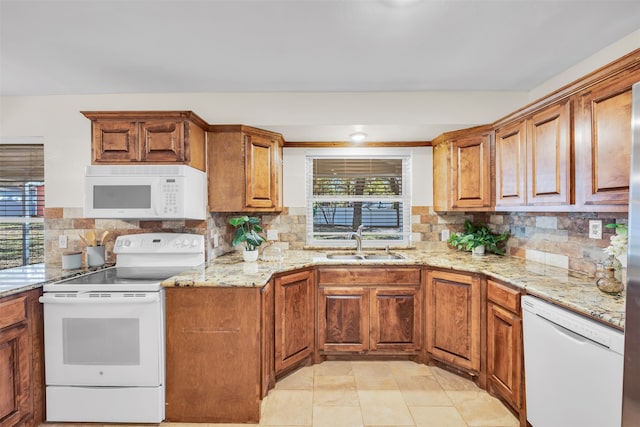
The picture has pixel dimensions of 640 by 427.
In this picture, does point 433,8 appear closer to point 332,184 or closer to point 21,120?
point 332,184

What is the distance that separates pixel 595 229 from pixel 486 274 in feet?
2.32

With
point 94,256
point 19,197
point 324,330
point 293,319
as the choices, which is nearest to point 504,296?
point 324,330

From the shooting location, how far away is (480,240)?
2844 millimetres

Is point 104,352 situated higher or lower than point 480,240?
lower

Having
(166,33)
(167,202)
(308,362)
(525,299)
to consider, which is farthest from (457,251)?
(166,33)

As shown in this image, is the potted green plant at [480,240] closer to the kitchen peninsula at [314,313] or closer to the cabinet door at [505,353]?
the kitchen peninsula at [314,313]

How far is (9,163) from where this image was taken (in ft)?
9.14

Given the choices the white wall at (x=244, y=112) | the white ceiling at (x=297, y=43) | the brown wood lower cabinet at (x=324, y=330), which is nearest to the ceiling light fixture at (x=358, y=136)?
the white wall at (x=244, y=112)

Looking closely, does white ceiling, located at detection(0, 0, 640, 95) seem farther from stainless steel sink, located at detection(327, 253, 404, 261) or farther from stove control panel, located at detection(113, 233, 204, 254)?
stainless steel sink, located at detection(327, 253, 404, 261)

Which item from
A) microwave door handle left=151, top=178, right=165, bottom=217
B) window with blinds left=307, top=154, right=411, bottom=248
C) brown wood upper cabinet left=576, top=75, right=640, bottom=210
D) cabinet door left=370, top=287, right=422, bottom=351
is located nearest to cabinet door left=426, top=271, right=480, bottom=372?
cabinet door left=370, top=287, right=422, bottom=351

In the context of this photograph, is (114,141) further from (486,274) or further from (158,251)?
(486,274)

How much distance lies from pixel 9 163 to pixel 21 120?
416mm

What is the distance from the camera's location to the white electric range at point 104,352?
1876 mm

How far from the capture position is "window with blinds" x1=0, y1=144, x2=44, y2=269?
9.13 feet
